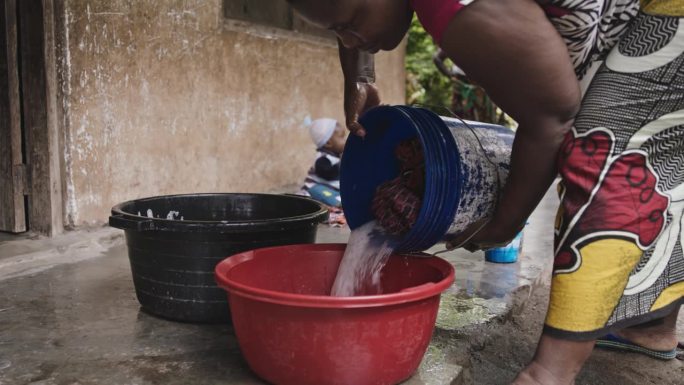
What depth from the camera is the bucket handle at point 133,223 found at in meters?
1.82

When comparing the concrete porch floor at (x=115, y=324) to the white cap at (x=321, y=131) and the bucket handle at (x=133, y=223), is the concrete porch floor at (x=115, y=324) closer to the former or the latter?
the bucket handle at (x=133, y=223)

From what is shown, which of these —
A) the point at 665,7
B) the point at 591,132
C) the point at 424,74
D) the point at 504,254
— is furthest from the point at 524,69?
the point at 424,74

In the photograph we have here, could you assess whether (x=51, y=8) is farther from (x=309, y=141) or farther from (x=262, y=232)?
(x=309, y=141)

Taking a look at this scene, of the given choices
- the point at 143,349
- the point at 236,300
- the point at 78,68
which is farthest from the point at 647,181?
the point at 78,68

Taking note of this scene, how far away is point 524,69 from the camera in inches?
52.1

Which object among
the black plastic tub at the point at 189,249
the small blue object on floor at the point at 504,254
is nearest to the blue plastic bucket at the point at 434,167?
the black plastic tub at the point at 189,249

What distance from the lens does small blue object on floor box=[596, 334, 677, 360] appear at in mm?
2111

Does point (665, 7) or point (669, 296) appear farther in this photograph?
point (669, 296)

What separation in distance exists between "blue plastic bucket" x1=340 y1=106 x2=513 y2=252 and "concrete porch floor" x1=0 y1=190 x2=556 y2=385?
1.38 ft

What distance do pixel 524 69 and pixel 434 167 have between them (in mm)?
395

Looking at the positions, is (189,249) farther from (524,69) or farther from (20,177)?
(20,177)

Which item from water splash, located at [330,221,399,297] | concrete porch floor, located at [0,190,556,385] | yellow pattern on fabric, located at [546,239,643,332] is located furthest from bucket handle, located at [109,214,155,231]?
yellow pattern on fabric, located at [546,239,643,332]

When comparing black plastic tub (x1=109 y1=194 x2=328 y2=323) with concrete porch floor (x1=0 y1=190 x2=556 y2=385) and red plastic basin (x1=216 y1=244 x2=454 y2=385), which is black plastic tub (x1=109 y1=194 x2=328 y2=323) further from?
red plastic basin (x1=216 y1=244 x2=454 y2=385)

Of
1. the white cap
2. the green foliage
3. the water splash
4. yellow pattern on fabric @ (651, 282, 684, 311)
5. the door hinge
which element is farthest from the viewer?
the green foliage
